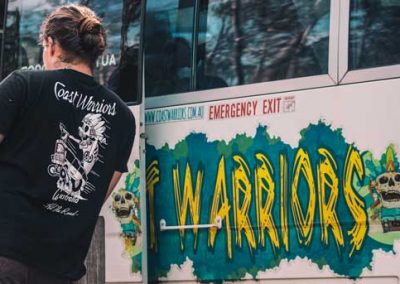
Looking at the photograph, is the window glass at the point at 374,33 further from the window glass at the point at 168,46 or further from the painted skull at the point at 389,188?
the window glass at the point at 168,46

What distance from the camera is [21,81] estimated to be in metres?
3.43

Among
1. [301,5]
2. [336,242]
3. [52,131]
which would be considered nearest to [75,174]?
[52,131]

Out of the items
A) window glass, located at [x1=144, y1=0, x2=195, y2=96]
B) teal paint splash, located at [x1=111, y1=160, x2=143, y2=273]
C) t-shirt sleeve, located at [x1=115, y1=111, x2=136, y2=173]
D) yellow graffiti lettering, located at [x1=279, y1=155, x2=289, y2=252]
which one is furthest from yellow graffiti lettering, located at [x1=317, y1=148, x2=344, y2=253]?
t-shirt sleeve, located at [x1=115, y1=111, x2=136, y2=173]

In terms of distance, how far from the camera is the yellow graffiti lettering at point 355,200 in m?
5.12

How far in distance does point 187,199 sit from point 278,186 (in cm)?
76

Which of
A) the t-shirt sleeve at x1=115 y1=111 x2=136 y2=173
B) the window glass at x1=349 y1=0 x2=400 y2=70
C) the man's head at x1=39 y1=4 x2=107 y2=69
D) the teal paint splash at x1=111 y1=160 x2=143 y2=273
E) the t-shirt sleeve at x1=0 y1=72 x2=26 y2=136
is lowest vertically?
the teal paint splash at x1=111 y1=160 x2=143 y2=273

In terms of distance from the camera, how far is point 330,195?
17.3ft

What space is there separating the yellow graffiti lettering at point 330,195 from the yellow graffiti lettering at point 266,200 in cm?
34

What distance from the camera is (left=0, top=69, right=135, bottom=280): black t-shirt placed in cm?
338

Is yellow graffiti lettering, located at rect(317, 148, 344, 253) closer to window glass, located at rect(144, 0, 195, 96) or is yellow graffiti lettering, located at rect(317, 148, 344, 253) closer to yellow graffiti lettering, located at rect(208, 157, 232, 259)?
yellow graffiti lettering, located at rect(208, 157, 232, 259)

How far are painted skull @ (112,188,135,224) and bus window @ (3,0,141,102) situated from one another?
2.00ft

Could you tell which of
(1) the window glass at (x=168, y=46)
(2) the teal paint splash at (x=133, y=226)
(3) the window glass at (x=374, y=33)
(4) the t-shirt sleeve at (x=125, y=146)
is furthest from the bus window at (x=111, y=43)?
(4) the t-shirt sleeve at (x=125, y=146)

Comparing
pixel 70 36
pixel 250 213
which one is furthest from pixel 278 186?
pixel 70 36

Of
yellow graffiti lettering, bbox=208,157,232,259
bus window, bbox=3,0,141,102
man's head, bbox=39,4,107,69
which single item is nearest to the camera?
man's head, bbox=39,4,107,69
